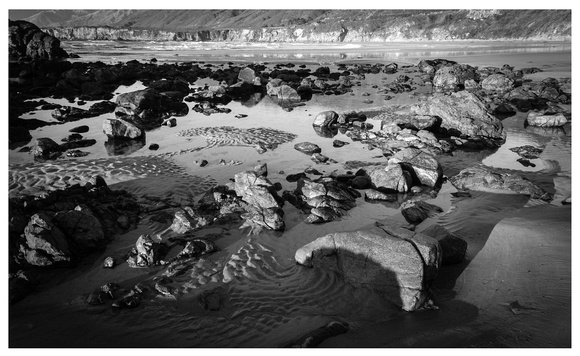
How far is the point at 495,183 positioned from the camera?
49.6 feet

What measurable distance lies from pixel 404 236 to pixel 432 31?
157 m

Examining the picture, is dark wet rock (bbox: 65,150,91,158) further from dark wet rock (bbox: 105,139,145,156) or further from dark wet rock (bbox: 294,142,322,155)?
dark wet rock (bbox: 294,142,322,155)

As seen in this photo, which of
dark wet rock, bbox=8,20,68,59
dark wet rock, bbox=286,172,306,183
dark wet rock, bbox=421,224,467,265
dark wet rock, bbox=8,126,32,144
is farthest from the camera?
dark wet rock, bbox=8,20,68,59

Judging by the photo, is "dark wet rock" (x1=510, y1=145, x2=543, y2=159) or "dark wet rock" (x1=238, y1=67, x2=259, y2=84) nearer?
"dark wet rock" (x1=510, y1=145, x2=543, y2=159)

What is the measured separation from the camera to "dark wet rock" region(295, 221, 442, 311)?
8750 mm

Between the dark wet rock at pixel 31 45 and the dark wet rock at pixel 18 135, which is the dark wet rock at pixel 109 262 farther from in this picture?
the dark wet rock at pixel 31 45

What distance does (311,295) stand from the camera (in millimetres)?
9219

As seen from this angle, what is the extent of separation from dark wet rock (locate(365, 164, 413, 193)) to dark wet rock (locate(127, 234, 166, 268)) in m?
9.36

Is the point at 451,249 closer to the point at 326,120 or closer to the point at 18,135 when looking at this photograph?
the point at 326,120

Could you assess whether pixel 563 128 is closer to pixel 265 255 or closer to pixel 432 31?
pixel 265 255

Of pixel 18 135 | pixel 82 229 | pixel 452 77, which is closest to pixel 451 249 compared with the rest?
pixel 82 229

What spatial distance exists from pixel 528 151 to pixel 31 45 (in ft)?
281

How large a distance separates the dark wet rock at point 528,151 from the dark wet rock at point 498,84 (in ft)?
72.7

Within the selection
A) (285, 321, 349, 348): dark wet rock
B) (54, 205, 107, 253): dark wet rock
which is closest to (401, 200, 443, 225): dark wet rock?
(285, 321, 349, 348): dark wet rock
